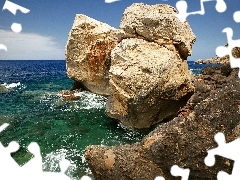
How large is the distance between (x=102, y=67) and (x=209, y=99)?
13.3 m

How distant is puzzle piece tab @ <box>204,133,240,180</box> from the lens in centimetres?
388

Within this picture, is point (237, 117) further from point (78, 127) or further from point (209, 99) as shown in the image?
point (78, 127)

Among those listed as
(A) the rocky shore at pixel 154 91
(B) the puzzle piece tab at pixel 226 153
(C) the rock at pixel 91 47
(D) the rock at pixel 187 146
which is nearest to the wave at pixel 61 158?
(A) the rocky shore at pixel 154 91

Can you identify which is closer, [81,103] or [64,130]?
[64,130]

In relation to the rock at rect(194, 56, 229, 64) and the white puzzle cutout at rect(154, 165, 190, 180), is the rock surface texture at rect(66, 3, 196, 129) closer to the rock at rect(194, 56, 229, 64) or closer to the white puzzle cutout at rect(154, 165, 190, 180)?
the rock at rect(194, 56, 229, 64)

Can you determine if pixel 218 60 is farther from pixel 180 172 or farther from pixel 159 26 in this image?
pixel 180 172

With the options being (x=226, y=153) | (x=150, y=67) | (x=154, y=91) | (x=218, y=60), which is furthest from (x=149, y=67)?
(x=218, y=60)

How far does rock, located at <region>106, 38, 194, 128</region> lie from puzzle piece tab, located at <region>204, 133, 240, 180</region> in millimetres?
5628

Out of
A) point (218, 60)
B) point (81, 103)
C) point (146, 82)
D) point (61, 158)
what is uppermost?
point (146, 82)

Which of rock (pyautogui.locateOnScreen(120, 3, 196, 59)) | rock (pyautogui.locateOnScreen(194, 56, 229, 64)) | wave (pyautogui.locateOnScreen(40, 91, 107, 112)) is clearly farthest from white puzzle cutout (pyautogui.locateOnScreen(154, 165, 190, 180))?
wave (pyautogui.locateOnScreen(40, 91, 107, 112))

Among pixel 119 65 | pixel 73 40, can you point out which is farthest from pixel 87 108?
pixel 119 65

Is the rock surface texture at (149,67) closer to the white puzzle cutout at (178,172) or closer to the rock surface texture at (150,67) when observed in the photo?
the rock surface texture at (150,67)

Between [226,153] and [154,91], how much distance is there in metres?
6.07

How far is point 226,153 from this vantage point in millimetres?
3951
